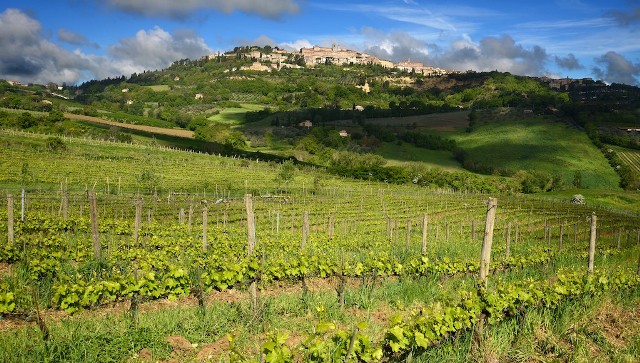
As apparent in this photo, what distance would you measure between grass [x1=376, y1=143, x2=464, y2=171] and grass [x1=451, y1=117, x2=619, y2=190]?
5362mm

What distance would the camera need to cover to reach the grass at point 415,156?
94.4 meters

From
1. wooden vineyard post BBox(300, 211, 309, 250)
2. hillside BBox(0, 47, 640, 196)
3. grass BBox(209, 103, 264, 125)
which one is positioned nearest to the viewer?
wooden vineyard post BBox(300, 211, 309, 250)

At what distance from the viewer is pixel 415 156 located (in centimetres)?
9925

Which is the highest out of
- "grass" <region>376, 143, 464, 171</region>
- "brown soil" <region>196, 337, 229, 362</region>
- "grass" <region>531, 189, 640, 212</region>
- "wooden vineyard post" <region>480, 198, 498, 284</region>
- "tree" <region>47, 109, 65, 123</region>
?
"tree" <region>47, 109, 65, 123</region>

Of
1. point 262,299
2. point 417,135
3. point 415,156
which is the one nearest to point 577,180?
point 415,156

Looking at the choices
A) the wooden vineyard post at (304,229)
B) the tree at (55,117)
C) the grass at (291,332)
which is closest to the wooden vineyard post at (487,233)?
the grass at (291,332)

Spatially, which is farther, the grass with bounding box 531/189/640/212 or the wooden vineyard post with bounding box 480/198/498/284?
the grass with bounding box 531/189/640/212

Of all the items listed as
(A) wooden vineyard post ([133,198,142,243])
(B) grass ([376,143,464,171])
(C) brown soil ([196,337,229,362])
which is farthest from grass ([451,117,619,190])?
(C) brown soil ([196,337,229,362])

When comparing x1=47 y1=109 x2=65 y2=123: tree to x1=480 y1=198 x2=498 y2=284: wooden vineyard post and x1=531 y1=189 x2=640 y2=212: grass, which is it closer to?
x1=531 y1=189 x2=640 y2=212: grass

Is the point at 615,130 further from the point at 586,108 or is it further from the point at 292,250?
the point at 292,250

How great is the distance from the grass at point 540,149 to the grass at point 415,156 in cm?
536

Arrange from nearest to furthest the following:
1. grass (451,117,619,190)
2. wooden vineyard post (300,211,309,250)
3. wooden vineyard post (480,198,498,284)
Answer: wooden vineyard post (480,198,498,284), wooden vineyard post (300,211,309,250), grass (451,117,619,190)

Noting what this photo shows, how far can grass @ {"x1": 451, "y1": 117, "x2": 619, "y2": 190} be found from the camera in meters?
89.2

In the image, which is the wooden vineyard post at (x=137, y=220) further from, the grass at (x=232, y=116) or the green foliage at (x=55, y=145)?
the grass at (x=232, y=116)
